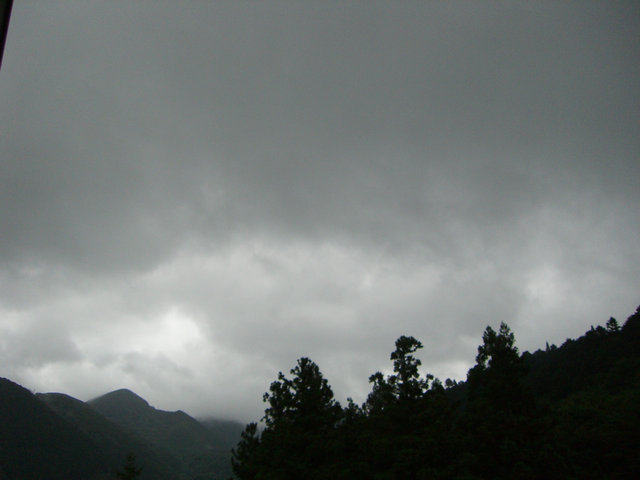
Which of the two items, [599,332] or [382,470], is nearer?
[382,470]

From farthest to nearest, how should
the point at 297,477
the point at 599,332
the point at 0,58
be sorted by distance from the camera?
1. the point at 599,332
2. the point at 297,477
3. the point at 0,58

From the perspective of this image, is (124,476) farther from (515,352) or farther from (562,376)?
(562,376)

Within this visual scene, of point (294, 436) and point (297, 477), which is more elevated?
point (294, 436)

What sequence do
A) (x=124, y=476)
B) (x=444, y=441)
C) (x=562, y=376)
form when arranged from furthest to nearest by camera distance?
1. (x=562, y=376)
2. (x=124, y=476)
3. (x=444, y=441)

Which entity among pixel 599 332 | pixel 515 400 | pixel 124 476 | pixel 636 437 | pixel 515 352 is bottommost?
pixel 124 476

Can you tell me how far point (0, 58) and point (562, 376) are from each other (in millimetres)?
108507

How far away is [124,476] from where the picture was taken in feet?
178

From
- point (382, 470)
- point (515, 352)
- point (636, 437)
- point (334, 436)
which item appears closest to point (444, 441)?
point (382, 470)

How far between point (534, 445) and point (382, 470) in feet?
27.9

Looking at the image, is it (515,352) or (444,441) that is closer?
(444,441)

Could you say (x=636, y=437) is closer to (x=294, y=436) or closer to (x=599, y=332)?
(x=294, y=436)

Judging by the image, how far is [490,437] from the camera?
77.3 ft

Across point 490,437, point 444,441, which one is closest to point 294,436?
point 444,441

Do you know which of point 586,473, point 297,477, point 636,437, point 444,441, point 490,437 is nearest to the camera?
point 444,441
